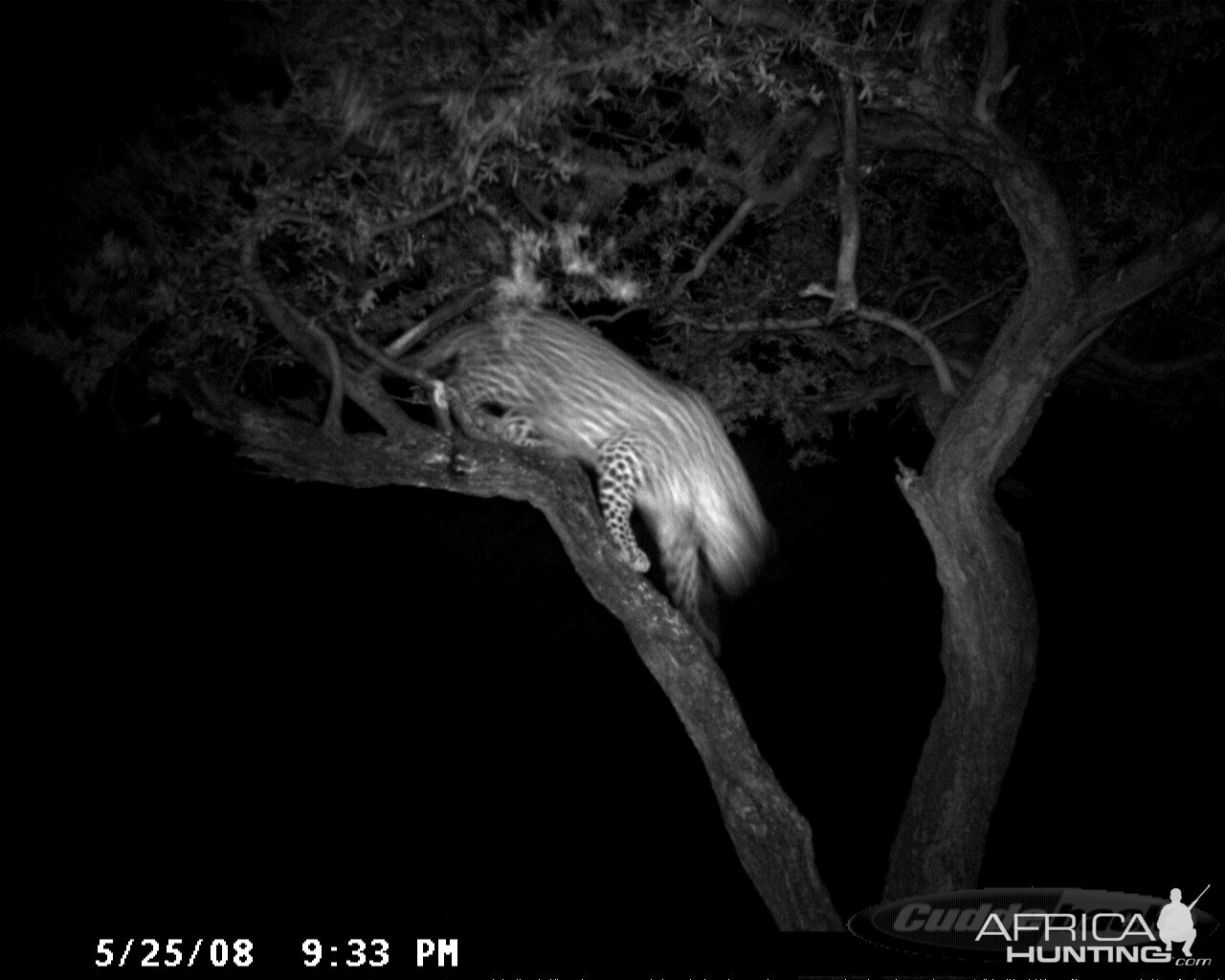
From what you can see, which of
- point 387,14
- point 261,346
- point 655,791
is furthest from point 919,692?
point 387,14

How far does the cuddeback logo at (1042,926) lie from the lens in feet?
12.8

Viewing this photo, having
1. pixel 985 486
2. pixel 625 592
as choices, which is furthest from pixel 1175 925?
pixel 625 592

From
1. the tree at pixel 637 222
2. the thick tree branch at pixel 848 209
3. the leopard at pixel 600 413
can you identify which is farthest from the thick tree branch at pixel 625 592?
the thick tree branch at pixel 848 209

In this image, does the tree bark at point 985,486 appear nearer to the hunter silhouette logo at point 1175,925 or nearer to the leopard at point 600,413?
the hunter silhouette logo at point 1175,925

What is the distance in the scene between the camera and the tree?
3.85 metres

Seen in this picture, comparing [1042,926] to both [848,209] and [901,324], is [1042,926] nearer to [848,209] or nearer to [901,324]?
[901,324]

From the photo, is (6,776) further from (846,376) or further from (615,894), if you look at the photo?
(846,376)

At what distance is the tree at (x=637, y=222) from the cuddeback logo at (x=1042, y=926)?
20 cm

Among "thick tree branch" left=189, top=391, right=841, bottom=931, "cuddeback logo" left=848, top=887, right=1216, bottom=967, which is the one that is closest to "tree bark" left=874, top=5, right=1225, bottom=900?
"cuddeback logo" left=848, top=887, right=1216, bottom=967

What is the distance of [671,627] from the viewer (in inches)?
175

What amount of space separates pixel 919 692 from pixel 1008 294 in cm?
553

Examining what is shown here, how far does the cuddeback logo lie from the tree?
0.66 feet
